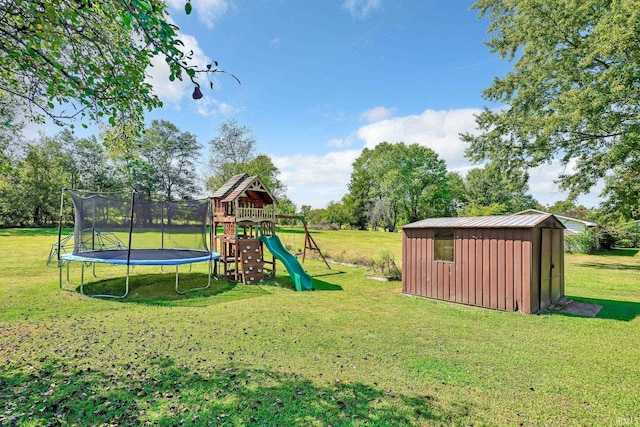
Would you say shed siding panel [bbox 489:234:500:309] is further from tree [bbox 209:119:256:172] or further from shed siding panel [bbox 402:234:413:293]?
tree [bbox 209:119:256:172]

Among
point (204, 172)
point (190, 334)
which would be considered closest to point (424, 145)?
point (204, 172)

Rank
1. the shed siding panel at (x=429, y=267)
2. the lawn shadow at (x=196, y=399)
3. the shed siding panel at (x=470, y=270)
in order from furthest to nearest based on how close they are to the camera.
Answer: the shed siding panel at (x=429, y=267) < the shed siding panel at (x=470, y=270) < the lawn shadow at (x=196, y=399)

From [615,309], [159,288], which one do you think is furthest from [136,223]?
[615,309]

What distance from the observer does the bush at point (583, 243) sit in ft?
64.7

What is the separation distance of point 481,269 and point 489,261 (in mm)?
259

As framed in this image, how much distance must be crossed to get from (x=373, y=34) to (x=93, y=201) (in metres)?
10.5

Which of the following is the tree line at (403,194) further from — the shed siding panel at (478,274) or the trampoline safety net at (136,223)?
the shed siding panel at (478,274)

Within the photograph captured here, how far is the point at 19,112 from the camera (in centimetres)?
483

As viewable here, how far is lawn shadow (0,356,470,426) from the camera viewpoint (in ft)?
8.82

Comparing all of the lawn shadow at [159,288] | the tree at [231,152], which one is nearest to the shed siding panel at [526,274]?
the lawn shadow at [159,288]

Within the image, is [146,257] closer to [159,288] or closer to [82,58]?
[159,288]

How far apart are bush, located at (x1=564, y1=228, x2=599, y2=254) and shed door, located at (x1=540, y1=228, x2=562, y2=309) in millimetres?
16462

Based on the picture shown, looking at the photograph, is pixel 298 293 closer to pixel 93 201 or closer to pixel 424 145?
pixel 93 201

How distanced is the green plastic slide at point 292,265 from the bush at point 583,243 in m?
20.0
